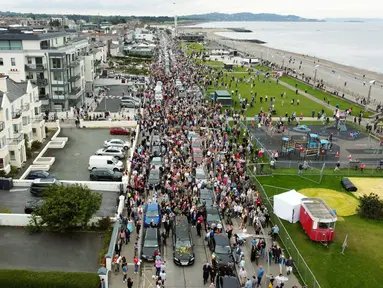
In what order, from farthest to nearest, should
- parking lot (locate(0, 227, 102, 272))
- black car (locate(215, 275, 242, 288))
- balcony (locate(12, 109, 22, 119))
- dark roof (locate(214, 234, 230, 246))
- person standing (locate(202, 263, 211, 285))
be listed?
balcony (locate(12, 109, 22, 119)), dark roof (locate(214, 234, 230, 246)), parking lot (locate(0, 227, 102, 272)), person standing (locate(202, 263, 211, 285)), black car (locate(215, 275, 242, 288))

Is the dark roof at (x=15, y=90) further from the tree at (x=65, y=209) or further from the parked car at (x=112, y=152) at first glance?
the tree at (x=65, y=209)

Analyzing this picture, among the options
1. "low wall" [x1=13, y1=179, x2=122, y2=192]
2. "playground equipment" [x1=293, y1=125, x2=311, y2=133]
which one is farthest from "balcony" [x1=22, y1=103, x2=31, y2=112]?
"playground equipment" [x1=293, y1=125, x2=311, y2=133]

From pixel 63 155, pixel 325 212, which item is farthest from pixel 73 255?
pixel 63 155

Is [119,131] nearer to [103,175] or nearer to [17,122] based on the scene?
[17,122]

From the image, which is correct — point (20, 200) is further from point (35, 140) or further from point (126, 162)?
point (35, 140)

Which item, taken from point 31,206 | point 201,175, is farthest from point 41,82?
point 201,175

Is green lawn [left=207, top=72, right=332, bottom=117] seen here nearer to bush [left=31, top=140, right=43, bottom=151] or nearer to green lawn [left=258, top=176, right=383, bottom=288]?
bush [left=31, top=140, right=43, bottom=151]

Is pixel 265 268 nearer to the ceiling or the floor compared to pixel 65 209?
nearer to the floor

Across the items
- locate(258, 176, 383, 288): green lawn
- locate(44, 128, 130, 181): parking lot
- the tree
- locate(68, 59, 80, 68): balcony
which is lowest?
locate(258, 176, 383, 288): green lawn
